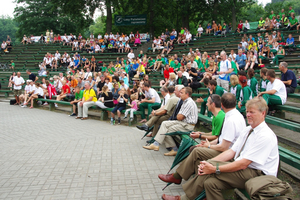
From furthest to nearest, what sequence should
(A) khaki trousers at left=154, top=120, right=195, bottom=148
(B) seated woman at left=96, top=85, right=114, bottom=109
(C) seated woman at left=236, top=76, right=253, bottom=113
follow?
(B) seated woman at left=96, top=85, right=114, bottom=109, (C) seated woman at left=236, top=76, right=253, bottom=113, (A) khaki trousers at left=154, top=120, right=195, bottom=148

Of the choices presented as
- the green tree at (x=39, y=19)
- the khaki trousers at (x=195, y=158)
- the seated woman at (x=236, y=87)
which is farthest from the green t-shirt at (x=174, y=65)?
the green tree at (x=39, y=19)

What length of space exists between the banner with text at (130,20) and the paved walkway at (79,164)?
2102 cm

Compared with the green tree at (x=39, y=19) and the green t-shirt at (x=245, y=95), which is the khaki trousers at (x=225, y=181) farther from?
the green tree at (x=39, y=19)

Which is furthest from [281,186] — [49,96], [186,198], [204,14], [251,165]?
[204,14]

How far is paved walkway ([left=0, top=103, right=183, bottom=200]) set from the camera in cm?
435

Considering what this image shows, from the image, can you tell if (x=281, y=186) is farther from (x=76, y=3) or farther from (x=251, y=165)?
(x=76, y=3)

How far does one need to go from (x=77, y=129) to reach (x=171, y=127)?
177 inches

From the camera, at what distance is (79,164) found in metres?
5.62

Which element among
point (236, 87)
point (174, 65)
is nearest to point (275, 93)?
point (236, 87)

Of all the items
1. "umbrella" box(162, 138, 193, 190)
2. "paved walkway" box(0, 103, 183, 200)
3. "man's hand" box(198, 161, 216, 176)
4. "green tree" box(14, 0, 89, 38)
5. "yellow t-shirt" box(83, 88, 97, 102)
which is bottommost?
"paved walkway" box(0, 103, 183, 200)

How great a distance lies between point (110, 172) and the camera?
515 cm

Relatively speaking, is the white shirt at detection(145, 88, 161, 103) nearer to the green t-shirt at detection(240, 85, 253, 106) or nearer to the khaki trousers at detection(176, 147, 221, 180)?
the green t-shirt at detection(240, 85, 253, 106)

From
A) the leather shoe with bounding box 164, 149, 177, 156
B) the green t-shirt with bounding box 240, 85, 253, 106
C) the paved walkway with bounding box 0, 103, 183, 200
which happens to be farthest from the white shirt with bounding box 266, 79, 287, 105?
the paved walkway with bounding box 0, 103, 183, 200

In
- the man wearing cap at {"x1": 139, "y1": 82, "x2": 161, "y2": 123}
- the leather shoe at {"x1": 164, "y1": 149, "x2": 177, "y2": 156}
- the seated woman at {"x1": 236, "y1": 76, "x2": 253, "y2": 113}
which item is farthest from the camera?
the man wearing cap at {"x1": 139, "y1": 82, "x2": 161, "y2": 123}
